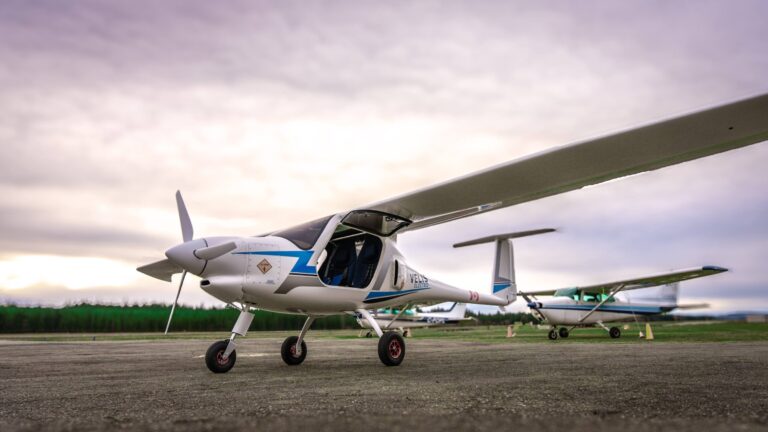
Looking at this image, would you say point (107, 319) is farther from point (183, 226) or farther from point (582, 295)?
point (183, 226)

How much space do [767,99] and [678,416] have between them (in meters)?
2.82

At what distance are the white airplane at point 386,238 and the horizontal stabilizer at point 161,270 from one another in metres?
0.02

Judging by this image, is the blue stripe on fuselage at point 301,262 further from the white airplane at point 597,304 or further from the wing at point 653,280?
the wing at point 653,280

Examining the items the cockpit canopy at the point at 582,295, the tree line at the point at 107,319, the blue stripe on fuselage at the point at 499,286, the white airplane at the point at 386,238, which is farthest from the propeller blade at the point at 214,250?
the tree line at the point at 107,319

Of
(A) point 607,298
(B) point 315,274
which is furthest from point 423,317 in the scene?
(B) point 315,274

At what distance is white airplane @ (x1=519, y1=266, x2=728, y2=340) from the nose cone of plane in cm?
1673

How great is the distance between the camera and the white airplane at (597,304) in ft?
67.5

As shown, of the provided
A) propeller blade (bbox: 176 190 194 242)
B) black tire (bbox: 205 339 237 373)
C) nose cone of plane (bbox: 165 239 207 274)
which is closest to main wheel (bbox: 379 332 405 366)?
black tire (bbox: 205 339 237 373)

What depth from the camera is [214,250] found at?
5.95 metres

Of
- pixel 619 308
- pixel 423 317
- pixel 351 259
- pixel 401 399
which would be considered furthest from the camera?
pixel 423 317

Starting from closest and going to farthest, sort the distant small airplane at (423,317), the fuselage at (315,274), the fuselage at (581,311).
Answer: the fuselage at (315,274)
the fuselage at (581,311)
the distant small airplane at (423,317)

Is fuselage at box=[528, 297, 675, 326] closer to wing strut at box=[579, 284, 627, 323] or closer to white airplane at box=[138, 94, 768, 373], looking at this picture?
wing strut at box=[579, 284, 627, 323]

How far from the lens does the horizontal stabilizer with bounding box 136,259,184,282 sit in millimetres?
8437

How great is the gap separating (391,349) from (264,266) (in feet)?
7.30
